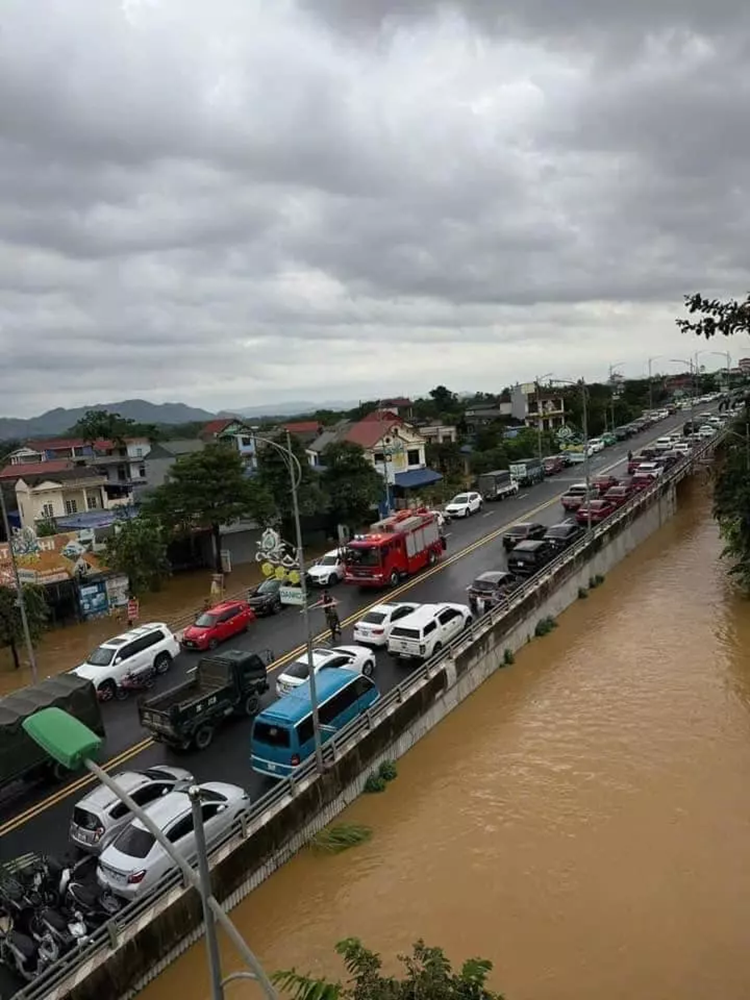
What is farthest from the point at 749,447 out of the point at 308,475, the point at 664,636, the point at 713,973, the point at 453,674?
the point at 308,475

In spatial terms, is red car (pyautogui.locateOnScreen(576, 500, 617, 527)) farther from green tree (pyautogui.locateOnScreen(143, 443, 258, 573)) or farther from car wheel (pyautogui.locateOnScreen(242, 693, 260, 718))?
car wheel (pyautogui.locateOnScreen(242, 693, 260, 718))

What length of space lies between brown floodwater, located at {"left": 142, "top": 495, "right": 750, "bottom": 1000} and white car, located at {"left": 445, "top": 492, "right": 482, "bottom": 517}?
2007 centimetres

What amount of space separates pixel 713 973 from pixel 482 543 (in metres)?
24.9

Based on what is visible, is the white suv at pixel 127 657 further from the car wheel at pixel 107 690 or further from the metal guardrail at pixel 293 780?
the metal guardrail at pixel 293 780

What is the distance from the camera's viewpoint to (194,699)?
1739 centimetres

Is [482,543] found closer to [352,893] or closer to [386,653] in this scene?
[386,653]

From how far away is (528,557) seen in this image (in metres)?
29.4

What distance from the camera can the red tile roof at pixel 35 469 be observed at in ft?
186

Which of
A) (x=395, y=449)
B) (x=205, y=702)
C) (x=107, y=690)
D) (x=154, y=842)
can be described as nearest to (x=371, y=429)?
(x=395, y=449)

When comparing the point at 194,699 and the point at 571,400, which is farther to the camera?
the point at 571,400

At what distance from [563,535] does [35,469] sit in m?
48.0

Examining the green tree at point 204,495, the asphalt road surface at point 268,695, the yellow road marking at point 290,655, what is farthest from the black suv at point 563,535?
the green tree at point 204,495

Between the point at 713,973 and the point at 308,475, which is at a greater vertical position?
the point at 308,475

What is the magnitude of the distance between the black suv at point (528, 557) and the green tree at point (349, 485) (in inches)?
518
